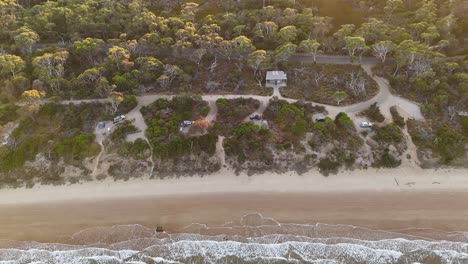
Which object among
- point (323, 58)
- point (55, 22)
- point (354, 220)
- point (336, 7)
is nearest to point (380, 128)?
point (354, 220)

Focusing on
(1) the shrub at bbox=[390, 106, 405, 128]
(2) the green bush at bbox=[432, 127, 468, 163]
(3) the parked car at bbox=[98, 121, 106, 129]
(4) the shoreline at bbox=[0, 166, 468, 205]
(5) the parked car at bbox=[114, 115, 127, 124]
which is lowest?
(4) the shoreline at bbox=[0, 166, 468, 205]

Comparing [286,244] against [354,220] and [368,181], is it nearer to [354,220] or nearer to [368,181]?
→ [354,220]

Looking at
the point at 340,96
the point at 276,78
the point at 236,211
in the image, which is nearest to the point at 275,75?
the point at 276,78

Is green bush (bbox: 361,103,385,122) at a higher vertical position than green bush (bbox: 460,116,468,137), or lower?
higher

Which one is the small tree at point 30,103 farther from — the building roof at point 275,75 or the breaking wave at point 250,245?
the building roof at point 275,75

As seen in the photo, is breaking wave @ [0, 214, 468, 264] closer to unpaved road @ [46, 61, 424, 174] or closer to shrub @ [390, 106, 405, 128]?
unpaved road @ [46, 61, 424, 174]

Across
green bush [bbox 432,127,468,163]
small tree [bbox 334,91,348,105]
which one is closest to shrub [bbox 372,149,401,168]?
green bush [bbox 432,127,468,163]
